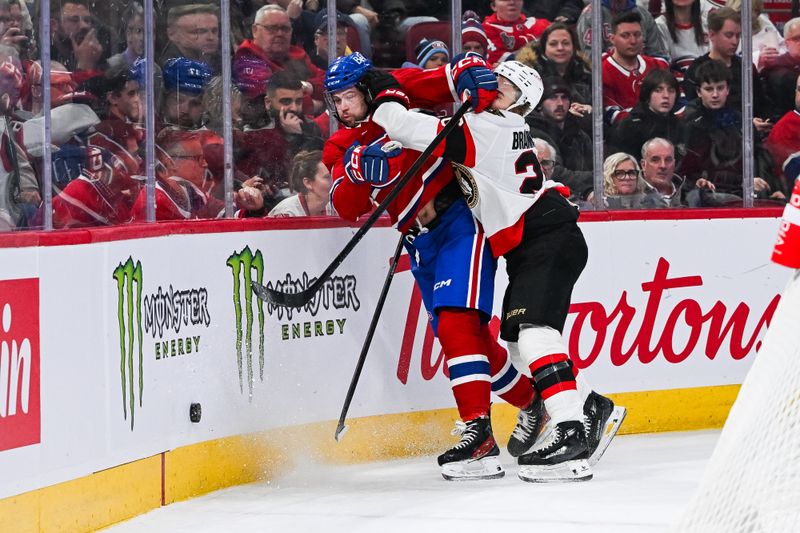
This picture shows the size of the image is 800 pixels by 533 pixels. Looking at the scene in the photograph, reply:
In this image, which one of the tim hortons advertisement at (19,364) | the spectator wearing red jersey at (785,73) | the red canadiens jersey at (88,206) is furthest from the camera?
the spectator wearing red jersey at (785,73)

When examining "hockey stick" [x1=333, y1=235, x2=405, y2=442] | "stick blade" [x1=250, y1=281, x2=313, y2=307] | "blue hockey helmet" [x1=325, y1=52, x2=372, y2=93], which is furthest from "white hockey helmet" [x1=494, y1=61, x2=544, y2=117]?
"stick blade" [x1=250, y1=281, x2=313, y2=307]

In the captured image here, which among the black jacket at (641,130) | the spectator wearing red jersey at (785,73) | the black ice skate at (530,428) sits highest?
the spectator wearing red jersey at (785,73)

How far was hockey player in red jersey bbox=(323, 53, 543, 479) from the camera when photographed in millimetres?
4367

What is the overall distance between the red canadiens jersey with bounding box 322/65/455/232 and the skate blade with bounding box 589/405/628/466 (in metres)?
0.89

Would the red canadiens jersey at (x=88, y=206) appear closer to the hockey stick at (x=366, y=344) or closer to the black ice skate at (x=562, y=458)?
the hockey stick at (x=366, y=344)

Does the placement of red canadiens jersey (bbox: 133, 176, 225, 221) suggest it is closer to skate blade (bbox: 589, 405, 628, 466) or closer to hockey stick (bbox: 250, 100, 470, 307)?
hockey stick (bbox: 250, 100, 470, 307)

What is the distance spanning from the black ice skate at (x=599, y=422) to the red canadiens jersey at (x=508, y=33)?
1.43 m

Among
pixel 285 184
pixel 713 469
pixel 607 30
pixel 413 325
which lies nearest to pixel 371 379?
pixel 413 325

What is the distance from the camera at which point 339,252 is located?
474 centimetres

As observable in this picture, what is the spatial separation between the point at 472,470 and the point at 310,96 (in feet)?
4.67

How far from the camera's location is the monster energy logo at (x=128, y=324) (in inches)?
148

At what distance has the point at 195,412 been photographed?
13.6 ft

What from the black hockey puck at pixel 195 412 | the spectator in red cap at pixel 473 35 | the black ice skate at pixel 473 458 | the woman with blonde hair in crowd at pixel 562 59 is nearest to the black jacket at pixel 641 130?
the woman with blonde hair in crowd at pixel 562 59

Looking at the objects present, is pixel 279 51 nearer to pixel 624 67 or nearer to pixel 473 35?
pixel 473 35
